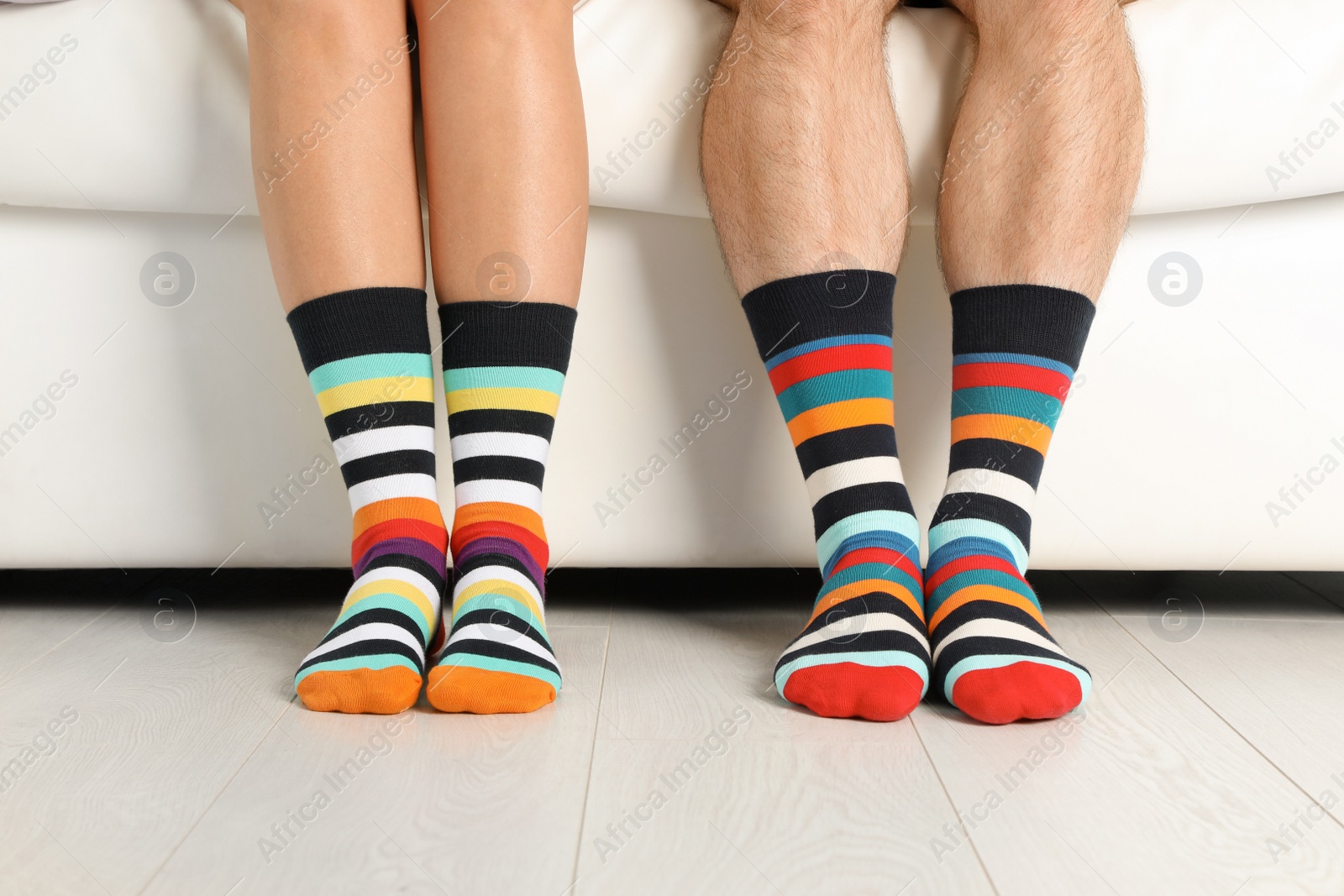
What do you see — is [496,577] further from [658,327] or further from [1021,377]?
[1021,377]

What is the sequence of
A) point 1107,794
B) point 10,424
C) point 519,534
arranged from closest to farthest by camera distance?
point 1107,794 < point 519,534 < point 10,424

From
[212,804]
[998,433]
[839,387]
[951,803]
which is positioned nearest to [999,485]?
[998,433]

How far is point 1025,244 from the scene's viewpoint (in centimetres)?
73

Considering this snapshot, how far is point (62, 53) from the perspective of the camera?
2.53 ft

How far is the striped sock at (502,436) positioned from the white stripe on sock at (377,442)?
0.03 m

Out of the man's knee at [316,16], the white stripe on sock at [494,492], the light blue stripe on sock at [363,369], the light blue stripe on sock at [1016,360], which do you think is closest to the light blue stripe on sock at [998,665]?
the light blue stripe on sock at [1016,360]

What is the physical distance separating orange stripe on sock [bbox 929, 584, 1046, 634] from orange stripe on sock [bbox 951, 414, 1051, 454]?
0.11 meters

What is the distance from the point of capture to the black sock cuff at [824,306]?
723mm

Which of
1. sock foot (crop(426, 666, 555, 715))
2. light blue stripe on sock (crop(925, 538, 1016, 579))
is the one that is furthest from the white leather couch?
sock foot (crop(426, 666, 555, 715))

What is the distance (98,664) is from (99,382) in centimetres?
24

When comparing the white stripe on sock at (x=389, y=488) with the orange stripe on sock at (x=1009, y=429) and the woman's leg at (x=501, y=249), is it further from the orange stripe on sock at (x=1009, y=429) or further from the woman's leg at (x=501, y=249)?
the orange stripe on sock at (x=1009, y=429)

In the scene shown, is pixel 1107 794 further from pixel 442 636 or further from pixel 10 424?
pixel 10 424

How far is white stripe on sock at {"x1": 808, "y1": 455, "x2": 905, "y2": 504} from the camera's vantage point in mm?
725

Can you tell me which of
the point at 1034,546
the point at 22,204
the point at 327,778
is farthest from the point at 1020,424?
the point at 22,204
